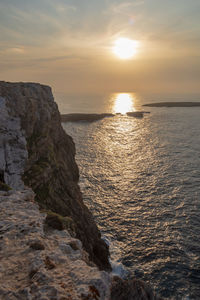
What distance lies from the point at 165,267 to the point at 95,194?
20.5 m

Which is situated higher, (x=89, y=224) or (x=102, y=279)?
(x=102, y=279)

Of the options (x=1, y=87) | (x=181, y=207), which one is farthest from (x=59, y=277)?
(x=181, y=207)

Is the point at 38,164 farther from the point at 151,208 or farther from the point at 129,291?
the point at 151,208

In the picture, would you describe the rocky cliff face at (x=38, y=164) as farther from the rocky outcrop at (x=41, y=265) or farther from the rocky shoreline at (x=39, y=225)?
the rocky outcrop at (x=41, y=265)

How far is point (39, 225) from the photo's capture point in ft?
37.6

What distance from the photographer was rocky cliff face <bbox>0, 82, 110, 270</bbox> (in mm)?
19234

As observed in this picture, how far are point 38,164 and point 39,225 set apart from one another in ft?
41.0

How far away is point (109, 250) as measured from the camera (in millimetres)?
27781

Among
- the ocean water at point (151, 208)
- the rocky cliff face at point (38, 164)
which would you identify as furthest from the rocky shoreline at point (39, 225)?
the ocean water at point (151, 208)

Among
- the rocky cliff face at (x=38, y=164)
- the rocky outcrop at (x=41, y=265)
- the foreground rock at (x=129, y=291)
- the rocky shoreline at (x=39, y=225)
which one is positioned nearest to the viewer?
the rocky outcrop at (x=41, y=265)

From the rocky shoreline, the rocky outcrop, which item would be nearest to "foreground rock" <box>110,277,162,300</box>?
the rocky shoreline

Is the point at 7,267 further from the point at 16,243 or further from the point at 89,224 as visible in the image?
the point at 89,224

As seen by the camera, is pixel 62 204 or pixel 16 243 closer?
pixel 16 243

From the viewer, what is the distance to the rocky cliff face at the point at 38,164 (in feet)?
63.1
